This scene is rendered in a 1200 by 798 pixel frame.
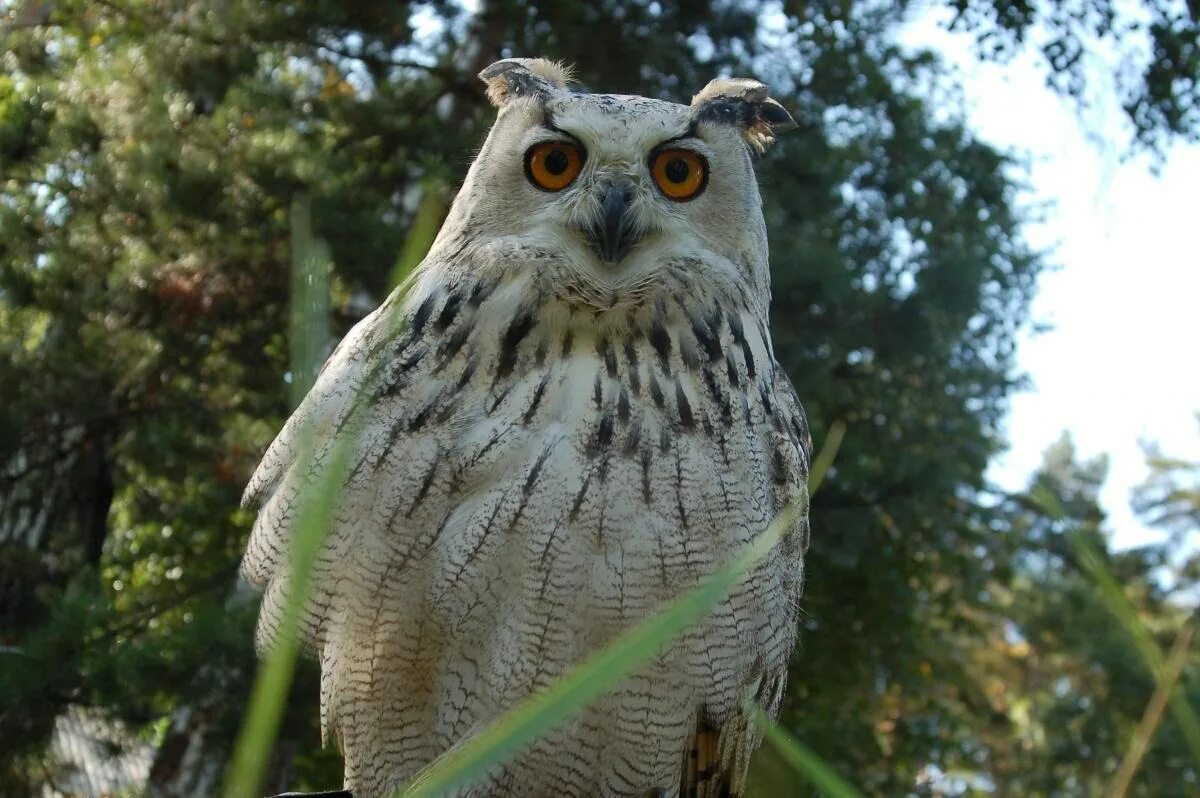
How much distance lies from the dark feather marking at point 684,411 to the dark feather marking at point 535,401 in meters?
0.20

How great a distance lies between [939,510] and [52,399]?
4.64 metres

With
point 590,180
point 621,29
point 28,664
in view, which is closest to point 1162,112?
point 621,29

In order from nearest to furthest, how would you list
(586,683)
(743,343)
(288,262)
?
1. (586,683)
2. (743,343)
3. (288,262)

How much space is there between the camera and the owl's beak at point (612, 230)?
5.60 ft

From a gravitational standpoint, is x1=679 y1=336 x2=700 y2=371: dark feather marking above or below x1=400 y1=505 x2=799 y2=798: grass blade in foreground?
above

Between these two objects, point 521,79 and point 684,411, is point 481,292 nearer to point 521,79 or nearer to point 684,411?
point 684,411

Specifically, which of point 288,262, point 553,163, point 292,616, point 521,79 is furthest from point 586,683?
point 288,262

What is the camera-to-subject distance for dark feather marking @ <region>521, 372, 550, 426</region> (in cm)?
164

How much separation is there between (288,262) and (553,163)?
142 inches

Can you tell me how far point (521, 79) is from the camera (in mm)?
2002

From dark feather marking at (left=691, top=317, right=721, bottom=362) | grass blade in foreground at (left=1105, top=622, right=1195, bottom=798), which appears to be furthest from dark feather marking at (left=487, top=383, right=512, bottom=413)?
grass blade in foreground at (left=1105, top=622, right=1195, bottom=798)

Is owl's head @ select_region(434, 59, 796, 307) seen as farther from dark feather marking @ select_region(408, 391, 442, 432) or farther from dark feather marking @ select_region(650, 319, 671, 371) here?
dark feather marking @ select_region(408, 391, 442, 432)

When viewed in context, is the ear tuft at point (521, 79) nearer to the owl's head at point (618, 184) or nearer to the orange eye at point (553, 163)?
the owl's head at point (618, 184)

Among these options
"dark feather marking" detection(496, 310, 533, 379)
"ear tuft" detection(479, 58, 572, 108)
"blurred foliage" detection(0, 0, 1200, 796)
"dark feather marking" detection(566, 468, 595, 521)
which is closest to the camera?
"dark feather marking" detection(566, 468, 595, 521)
